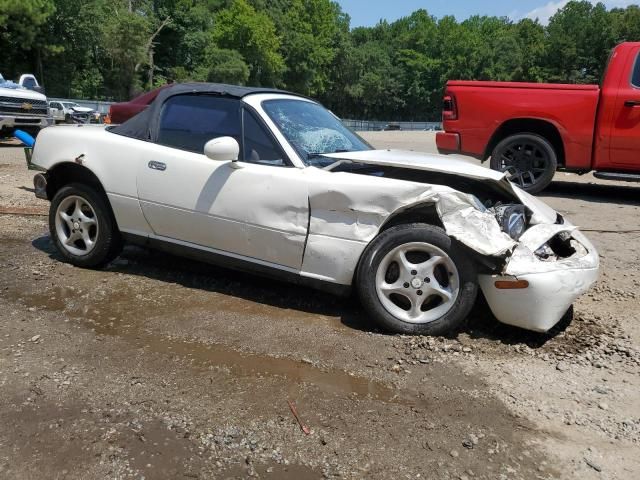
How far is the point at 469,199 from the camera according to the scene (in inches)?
139

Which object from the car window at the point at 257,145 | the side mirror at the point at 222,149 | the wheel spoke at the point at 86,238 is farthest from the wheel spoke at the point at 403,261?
the wheel spoke at the point at 86,238

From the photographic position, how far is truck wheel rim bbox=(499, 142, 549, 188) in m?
8.27

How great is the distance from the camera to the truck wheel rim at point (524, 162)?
8273 mm

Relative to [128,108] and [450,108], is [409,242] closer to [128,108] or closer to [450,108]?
[450,108]

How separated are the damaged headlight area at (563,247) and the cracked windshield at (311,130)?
1550mm

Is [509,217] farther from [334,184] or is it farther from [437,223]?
[334,184]

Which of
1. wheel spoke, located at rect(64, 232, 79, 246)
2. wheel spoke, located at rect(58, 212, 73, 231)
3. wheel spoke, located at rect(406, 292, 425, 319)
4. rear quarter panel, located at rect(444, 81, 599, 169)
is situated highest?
rear quarter panel, located at rect(444, 81, 599, 169)

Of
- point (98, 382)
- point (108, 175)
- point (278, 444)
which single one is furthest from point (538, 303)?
point (108, 175)

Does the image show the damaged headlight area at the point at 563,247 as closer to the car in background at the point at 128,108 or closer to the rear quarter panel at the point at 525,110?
the rear quarter panel at the point at 525,110

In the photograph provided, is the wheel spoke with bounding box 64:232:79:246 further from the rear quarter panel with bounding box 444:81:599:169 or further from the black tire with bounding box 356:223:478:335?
the rear quarter panel with bounding box 444:81:599:169

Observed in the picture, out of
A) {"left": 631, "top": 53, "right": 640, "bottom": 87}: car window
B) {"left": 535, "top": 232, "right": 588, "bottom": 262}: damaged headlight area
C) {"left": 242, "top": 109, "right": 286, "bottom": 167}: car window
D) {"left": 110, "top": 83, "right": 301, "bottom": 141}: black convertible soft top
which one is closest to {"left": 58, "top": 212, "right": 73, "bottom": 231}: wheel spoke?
{"left": 110, "top": 83, "right": 301, "bottom": 141}: black convertible soft top

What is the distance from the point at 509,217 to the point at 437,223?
0.51 m


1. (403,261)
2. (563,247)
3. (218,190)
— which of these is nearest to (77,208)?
(218,190)

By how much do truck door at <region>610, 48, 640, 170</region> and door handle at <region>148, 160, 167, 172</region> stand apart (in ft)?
20.8
